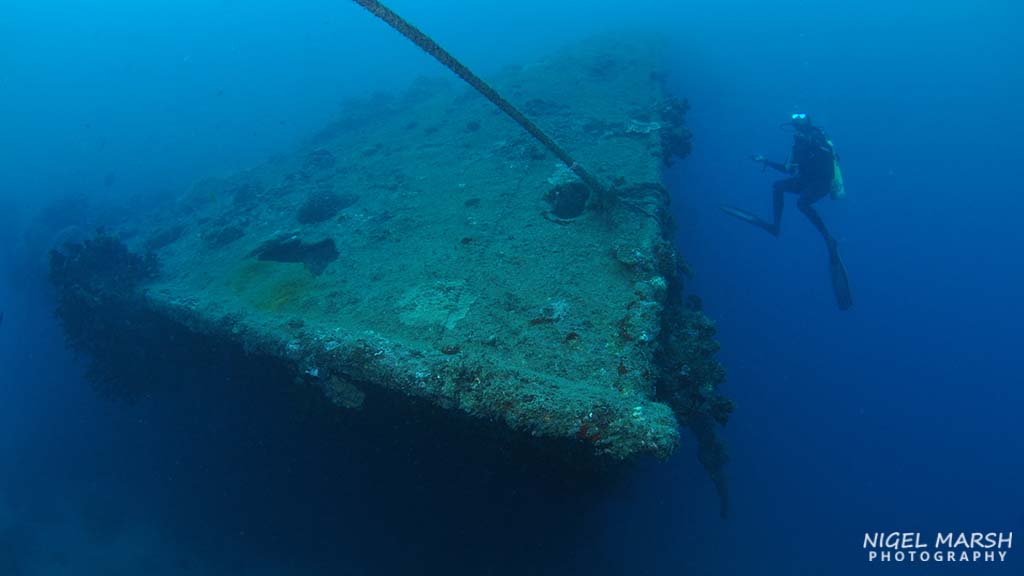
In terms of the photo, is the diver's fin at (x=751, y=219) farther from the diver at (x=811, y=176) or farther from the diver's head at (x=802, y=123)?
the diver's head at (x=802, y=123)

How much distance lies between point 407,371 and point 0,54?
9562 cm

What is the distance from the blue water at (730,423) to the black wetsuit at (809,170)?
3.29 meters

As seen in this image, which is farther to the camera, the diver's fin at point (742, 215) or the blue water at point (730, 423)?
the diver's fin at point (742, 215)

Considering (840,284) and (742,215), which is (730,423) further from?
(742,215)

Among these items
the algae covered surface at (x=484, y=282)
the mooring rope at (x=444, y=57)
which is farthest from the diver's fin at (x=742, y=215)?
the mooring rope at (x=444, y=57)

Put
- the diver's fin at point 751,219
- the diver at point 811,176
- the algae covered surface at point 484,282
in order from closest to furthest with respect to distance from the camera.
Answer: the algae covered surface at point 484,282
the diver at point 811,176
the diver's fin at point 751,219

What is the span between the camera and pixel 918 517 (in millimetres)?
10273

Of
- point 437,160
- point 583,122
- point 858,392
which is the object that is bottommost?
point 858,392

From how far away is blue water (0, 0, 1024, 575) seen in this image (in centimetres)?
667

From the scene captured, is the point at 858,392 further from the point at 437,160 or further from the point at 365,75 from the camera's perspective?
the point at 365,75

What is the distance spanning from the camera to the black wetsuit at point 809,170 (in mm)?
9438

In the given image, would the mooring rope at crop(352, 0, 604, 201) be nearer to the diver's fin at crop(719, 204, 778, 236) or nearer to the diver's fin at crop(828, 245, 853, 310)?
the diver's fin at crop(719, 204, 778, 236)

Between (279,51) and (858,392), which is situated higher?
(279,51)

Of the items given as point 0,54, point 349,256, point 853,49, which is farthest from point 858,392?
point 0,54
